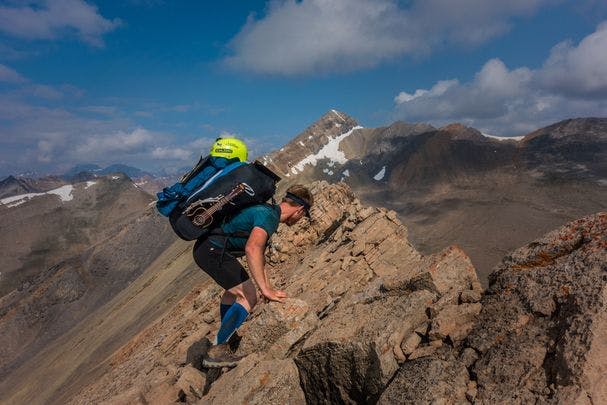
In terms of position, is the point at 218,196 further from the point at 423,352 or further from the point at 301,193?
the point at 423,352

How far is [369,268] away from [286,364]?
12291mm

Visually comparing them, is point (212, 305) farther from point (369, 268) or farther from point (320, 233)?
point (320, 233)

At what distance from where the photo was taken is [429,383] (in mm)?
4656

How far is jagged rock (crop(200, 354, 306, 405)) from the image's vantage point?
18.9 feet

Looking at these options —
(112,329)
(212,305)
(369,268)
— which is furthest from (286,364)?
(112,329)

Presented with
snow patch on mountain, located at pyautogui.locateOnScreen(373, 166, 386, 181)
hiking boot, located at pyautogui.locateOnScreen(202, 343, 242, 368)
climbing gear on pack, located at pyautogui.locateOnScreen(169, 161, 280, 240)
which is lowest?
snow patch on mountain, located at pyautogui.locateOnScreen(373, 166, 386, 181)

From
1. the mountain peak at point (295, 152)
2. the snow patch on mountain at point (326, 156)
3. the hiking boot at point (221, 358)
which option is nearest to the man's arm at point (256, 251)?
the hiking boot at point (221, 358)

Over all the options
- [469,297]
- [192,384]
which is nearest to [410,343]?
[469,297]

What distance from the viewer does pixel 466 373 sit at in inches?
187

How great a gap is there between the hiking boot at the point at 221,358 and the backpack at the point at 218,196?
2.35 meters

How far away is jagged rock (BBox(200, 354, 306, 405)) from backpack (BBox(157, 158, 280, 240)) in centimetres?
236

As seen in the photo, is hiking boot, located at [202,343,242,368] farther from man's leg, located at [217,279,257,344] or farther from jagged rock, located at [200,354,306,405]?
jagged rock, located at [200,354,306,405]

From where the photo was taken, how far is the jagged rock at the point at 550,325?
4016 millimetres

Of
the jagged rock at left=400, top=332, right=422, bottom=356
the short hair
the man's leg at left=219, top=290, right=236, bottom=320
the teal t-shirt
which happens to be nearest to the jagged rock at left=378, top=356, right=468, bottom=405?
the jagged rock at left=400, top=332, right=422, bottom=356
